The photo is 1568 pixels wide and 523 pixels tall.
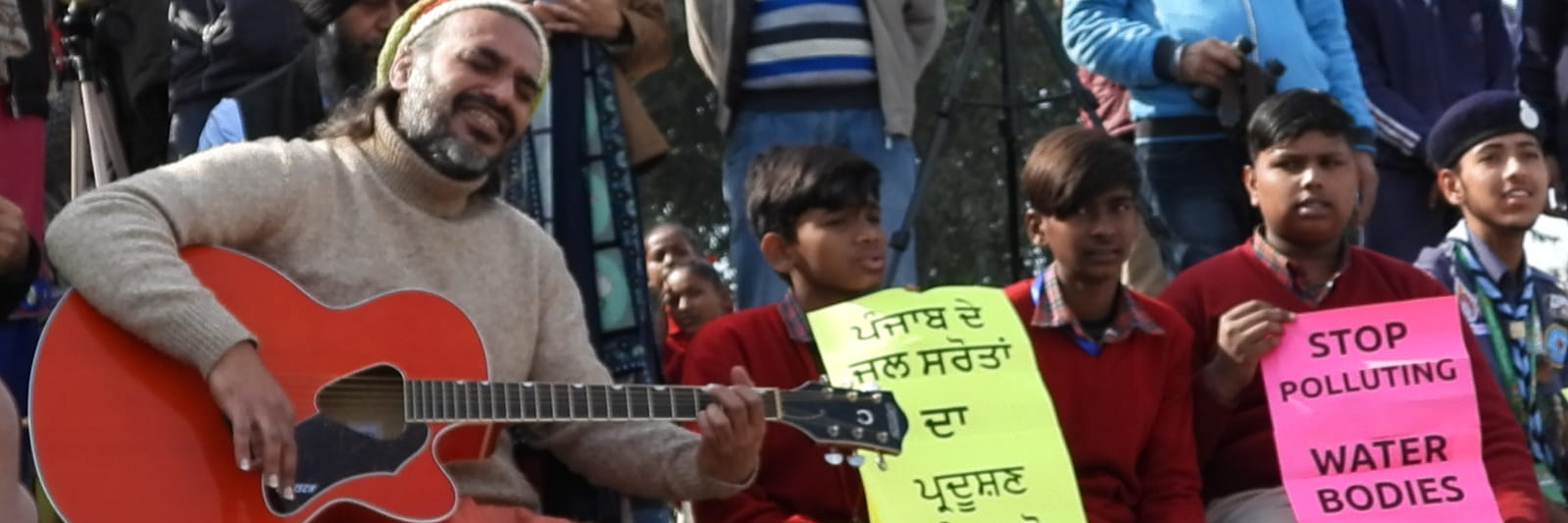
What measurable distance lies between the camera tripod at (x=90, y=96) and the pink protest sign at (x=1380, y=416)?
116 inches

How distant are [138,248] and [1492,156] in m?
3.94

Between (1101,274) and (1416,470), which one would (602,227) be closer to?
(1101,274)

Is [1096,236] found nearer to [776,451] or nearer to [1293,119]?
[1293,119]

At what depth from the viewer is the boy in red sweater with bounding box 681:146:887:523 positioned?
536cm

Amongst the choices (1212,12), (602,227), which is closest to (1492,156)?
(1212,12)

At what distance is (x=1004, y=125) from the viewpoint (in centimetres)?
775

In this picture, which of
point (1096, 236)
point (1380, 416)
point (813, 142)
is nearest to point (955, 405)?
point (1096, 236)

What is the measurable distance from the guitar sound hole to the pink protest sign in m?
Answer: 2.08

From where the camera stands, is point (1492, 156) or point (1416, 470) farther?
Result: point (1492, 156)

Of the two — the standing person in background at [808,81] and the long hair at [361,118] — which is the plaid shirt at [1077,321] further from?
the long hair at [361,118]

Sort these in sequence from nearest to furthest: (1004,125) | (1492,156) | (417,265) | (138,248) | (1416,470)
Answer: (138,248), (417,265), (1416,470), (1492,156), (1004,125)


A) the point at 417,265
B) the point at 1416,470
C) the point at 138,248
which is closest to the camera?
the point at 138,248

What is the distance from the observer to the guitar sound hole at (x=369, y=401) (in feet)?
14.8

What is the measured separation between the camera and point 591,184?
19.6ft
